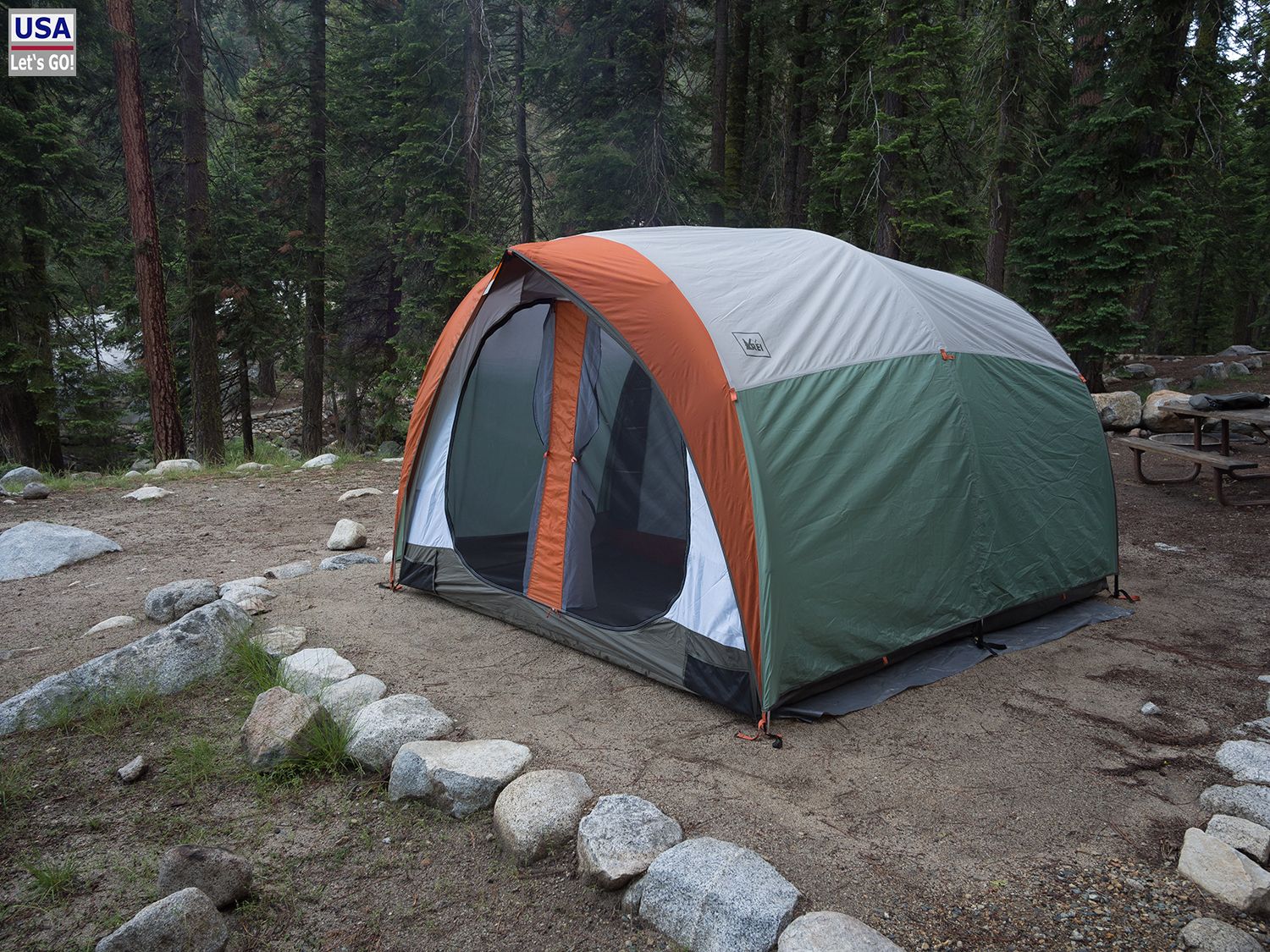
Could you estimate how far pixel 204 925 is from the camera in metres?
2.28

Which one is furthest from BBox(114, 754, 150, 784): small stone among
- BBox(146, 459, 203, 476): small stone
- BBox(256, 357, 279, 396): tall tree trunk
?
BBox(256, 357, 279, 396): tall tree trunk

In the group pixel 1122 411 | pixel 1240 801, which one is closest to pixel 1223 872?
pixel 1240 801

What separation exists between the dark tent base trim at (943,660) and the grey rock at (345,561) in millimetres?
3469

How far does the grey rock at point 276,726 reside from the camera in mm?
3221

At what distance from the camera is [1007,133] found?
438 inches

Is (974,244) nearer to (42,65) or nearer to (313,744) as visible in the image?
(313,744)

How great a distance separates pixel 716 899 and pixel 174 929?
1.49 metres

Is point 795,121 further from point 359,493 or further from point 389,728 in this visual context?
point 389,728

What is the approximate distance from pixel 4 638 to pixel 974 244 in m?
10.1

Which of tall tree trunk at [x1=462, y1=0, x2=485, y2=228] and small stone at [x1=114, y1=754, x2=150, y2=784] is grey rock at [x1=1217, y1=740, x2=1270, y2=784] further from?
tall tree trunk at [x1=462, y1=0, x2=485, y2=228]

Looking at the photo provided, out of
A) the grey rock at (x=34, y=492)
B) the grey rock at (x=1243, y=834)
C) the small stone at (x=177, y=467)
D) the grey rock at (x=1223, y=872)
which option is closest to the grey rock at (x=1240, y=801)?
the grey rock at (x=1243, y=834)

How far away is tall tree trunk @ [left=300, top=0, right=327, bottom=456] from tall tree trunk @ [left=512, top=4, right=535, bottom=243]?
344cm

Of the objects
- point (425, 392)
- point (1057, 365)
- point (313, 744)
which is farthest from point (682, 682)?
point (1057, 365)

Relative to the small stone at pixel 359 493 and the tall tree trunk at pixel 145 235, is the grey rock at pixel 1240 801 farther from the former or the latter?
the tall tree trunk at pixel 145 235
